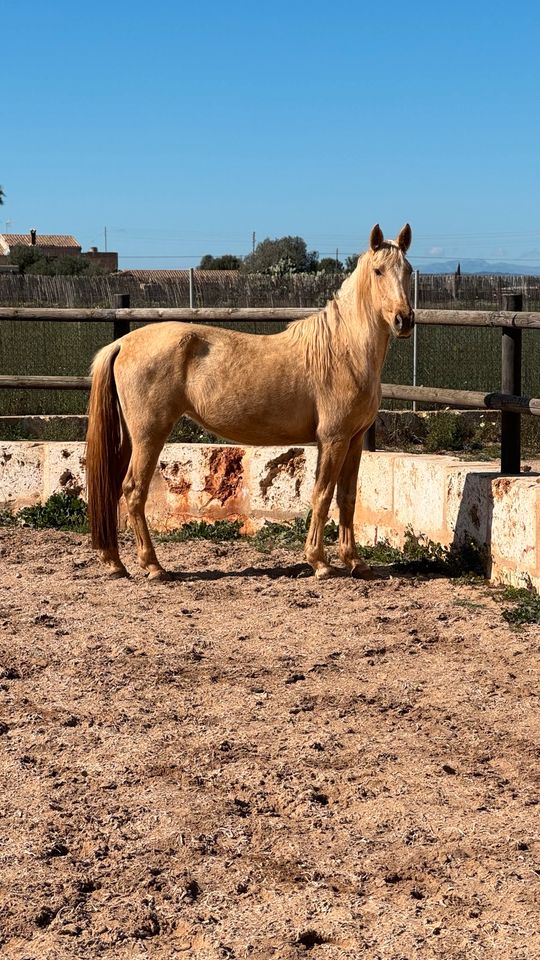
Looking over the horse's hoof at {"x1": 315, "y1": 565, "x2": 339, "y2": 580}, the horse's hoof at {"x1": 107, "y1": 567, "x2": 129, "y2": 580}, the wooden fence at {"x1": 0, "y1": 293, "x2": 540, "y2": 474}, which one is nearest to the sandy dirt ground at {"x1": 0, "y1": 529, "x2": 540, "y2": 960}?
the horse's hoof at {"x1": 315, "y1": 565, "x2": 339, "y2": 580}

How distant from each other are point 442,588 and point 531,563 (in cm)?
59

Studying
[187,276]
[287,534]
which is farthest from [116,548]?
[187,276]

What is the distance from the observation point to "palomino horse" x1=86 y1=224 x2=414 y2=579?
7273 millimetres

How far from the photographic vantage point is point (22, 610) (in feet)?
21.6

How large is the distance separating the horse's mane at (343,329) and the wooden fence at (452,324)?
0.71 meters

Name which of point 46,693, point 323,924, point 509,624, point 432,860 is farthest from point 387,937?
point 509,624

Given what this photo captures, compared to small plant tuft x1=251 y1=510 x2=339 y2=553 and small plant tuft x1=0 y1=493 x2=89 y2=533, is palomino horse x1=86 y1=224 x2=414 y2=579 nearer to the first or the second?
small plant tuft x1=251 y1=510 x2=339 y2=553

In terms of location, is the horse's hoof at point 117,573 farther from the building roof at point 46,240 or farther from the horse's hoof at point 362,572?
the building roof at point 46,240

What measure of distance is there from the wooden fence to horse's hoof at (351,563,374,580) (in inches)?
39.8

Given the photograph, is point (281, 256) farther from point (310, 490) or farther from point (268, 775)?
point (268, 775)

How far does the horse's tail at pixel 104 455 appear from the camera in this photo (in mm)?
7309

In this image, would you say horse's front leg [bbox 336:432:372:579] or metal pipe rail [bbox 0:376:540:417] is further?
horse's front leg [bbox 336:432:372:579]

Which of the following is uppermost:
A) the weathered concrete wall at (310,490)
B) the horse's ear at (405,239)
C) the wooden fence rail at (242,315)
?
the horse's ear at (405,239)

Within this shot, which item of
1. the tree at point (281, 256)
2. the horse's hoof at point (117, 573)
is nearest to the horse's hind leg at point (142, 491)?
the horse's hoof at point (117, 573)
